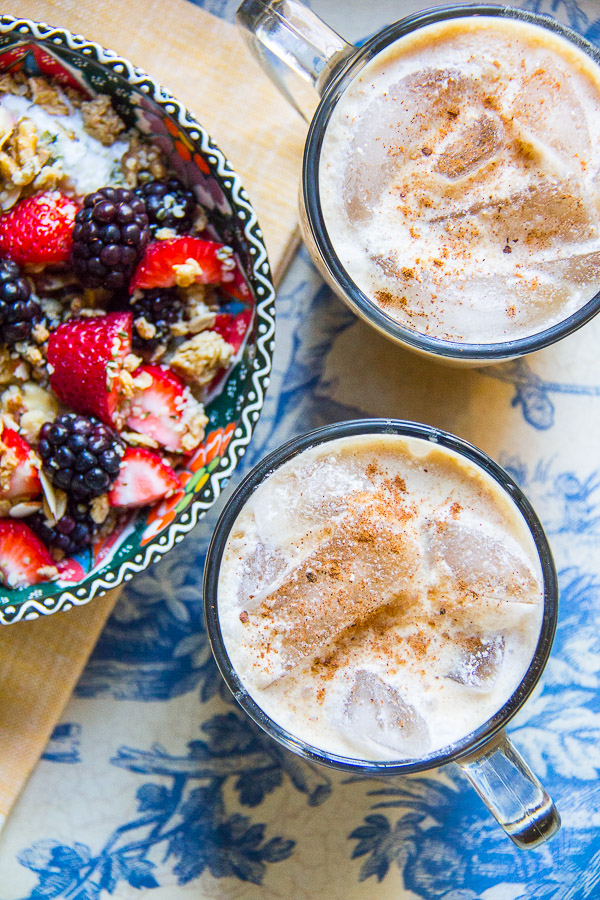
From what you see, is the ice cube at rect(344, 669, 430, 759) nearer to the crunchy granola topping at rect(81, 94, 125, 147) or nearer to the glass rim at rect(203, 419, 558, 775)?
the glass rim at rect(203, 419, 558, 775)

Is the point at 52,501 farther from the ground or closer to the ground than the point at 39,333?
closer to the ground

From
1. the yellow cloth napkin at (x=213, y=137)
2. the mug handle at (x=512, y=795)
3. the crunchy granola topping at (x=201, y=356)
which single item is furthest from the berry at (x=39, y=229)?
the mug handle at (x=512, y=795)

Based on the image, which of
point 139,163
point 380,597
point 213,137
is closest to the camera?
point 380,597

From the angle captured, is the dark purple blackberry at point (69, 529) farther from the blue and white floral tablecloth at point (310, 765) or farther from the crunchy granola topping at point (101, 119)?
the crunchy granola topping at point (101, 119)

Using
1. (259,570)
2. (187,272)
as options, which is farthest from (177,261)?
(259,570)

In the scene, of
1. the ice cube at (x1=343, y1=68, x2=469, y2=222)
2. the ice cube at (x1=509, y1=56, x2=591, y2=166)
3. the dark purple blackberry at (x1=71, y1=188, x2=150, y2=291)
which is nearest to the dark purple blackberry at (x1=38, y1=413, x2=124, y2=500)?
the dark purple blackberry at (x1=71, y1=188, x2=150, y2=291)

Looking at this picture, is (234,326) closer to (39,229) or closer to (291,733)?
(39,229)
